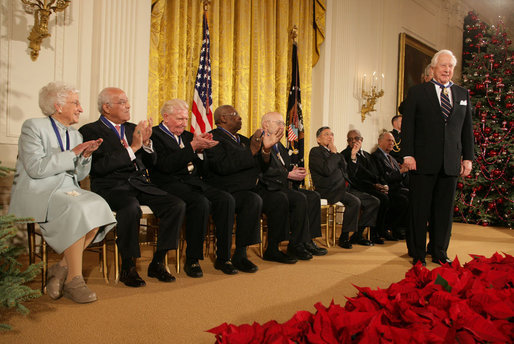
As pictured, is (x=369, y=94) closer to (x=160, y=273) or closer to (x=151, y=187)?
(x=151, y=187)

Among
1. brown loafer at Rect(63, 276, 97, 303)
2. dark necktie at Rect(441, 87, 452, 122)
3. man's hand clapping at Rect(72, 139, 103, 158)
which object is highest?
dark necktie at Rect(441, 87, 452, 122)

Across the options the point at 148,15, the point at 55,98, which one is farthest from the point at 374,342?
the point at 148,15

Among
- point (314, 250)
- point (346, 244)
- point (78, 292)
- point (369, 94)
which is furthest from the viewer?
point (369, 94)

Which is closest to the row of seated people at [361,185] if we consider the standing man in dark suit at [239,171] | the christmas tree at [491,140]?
the standing man in dark suit at [239,171]

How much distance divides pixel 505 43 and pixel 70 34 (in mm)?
8206

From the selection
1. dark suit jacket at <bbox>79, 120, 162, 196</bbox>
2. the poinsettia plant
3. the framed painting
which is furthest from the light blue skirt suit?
the framed painting

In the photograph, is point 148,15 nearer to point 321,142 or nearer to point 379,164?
point 321,142

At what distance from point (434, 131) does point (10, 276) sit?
11.1 feet

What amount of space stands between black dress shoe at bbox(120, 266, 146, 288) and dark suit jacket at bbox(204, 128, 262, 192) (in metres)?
1.17

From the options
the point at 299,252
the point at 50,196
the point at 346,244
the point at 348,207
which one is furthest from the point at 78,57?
the point at 346,244

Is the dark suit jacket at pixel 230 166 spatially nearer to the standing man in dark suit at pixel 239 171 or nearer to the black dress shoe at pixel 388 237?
the standing man in dark suit at pixel 239 171

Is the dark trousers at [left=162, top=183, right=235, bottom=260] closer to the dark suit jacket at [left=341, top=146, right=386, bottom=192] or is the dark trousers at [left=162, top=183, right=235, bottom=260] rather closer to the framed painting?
the dark suit jacket at [left=341, top=146, right=386, bottom=192]

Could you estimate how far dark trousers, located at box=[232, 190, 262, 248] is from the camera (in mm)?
3729

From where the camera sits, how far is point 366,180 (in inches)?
224
